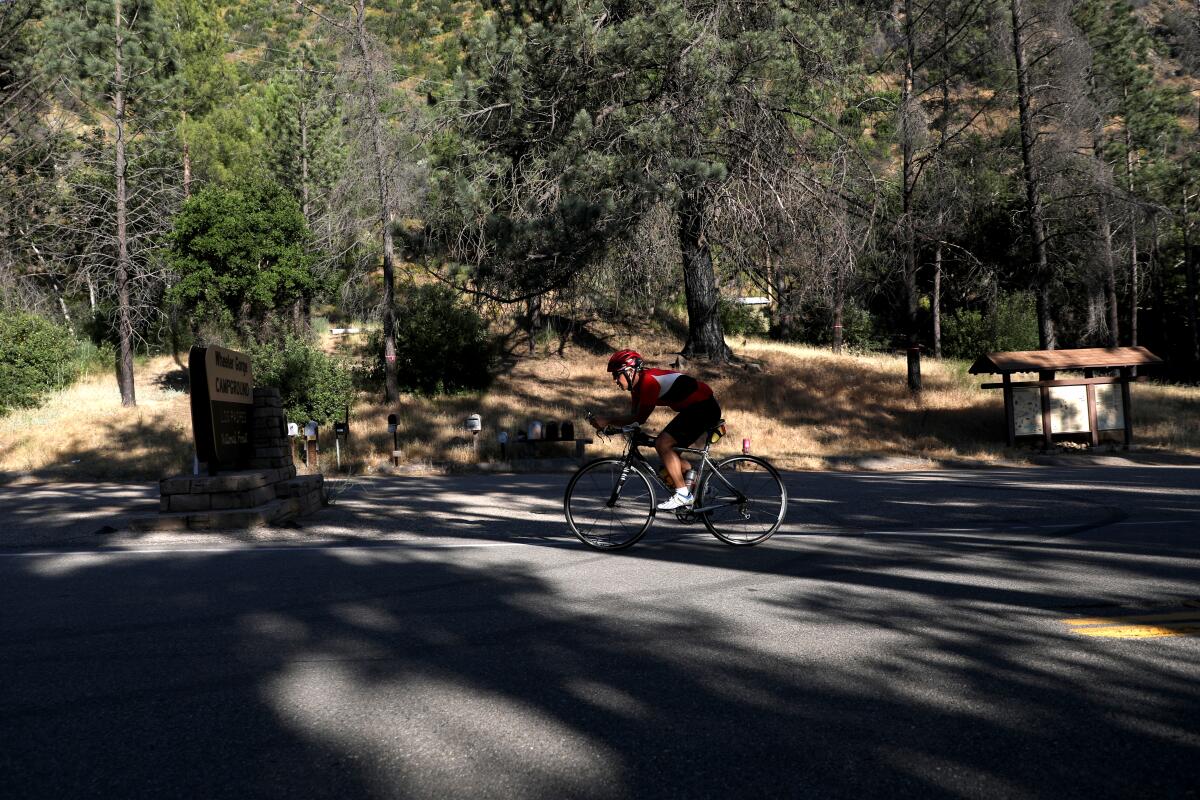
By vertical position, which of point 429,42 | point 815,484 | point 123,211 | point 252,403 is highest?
point 429,42

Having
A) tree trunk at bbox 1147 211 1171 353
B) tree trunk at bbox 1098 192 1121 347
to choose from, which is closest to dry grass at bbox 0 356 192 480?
tree trunk at bbox 1098 192 1121 347

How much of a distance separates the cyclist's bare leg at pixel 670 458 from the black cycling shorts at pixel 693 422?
0.30 ft

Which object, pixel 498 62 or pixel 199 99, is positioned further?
pixel 199 99

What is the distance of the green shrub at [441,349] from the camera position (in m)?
29.0

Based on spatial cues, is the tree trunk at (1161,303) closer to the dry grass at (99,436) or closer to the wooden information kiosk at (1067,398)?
the wooden information kiosk at (1067,398)

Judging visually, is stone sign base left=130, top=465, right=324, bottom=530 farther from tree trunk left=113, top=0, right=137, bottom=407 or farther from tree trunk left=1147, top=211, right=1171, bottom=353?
tree trunk left=1147, top=211, right=1171, bottom=353

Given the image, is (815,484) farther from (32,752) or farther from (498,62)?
(498,62)

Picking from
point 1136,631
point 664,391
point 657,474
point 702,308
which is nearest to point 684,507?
point 657,474

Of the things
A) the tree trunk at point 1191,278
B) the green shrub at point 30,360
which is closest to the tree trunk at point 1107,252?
the tree trunk at point 1191,278

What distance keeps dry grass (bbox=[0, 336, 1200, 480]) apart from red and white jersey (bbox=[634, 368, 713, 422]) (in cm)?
1142

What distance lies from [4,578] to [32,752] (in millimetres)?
4435

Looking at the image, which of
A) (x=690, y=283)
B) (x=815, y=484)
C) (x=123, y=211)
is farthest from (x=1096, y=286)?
(x=123, y=211)

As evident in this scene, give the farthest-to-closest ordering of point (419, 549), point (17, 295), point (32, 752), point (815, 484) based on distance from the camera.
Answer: point (17, 295)
point (815, 484)
point (419, 549)
point (32, 752)

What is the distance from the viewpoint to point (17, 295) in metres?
34.3
